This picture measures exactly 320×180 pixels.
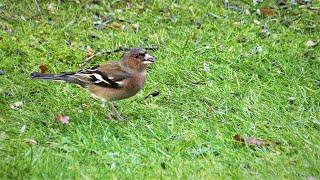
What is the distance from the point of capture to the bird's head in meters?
6.57

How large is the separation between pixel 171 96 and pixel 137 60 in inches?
27.4

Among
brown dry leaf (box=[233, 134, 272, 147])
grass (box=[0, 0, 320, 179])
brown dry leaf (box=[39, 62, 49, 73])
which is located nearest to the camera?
grass (box=[0, 0, 320, 179])

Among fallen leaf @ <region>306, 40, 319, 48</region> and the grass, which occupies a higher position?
the grass

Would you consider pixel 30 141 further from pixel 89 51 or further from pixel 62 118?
pixel 89 51

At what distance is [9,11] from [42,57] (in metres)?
1.35

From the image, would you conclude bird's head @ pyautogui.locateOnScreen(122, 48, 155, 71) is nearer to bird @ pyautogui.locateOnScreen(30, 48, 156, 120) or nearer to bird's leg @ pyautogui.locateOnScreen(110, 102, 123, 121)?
bird @ pyautogui.locateOnScreen(30, 48, 156, 120)

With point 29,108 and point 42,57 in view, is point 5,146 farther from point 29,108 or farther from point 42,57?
point 42,57

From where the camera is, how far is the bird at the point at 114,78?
6.44 metres

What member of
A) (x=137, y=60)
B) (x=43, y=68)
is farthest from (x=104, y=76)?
(x=43, y=68)

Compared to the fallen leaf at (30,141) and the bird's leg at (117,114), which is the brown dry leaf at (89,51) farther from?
the fallen leaf at (30,141)

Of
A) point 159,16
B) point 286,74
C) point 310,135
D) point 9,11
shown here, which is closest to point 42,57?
point 9,11

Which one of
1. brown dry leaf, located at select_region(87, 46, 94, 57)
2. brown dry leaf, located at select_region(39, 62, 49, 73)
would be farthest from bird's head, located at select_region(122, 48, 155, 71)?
brown dry leaf, located at select_region(87, 46, 94, 57)

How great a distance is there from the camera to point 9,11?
A: 29.1ft

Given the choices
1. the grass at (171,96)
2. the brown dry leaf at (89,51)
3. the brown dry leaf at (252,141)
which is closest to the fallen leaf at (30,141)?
the grass at (171,96)
